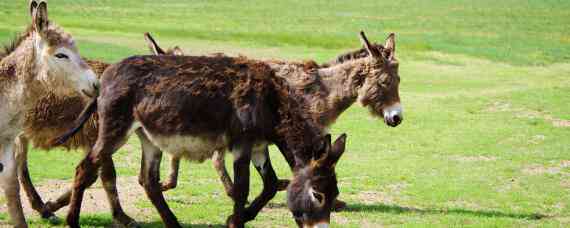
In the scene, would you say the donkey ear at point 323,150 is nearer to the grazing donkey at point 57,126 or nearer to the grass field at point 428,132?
the grass field at point 428,132

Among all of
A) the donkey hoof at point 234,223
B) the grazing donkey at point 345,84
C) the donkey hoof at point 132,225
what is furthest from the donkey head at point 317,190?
the grazing donkey at point 345,84

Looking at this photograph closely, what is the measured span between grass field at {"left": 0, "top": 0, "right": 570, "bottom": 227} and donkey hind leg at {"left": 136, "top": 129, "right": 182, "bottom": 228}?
828 mm

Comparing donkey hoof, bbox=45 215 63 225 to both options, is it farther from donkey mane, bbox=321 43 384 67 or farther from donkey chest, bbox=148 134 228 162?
donkey mane, bbox=321 43 384 67

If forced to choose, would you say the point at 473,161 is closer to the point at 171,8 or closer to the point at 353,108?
the point at 353,108

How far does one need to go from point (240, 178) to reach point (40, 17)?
245cm

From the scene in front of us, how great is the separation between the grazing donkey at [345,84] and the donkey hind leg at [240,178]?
1.98m

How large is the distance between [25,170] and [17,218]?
1.75 m

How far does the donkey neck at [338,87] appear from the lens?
10805mm

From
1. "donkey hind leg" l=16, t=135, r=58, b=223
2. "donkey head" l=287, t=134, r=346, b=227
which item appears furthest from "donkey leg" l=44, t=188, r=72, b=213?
"donkey head" l=287, t=134, r=346, b=227

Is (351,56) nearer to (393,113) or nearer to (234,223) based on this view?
(393,113)

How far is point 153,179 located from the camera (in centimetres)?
888

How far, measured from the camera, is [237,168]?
8.47 meters

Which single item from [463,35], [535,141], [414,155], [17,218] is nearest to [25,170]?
[17,218]

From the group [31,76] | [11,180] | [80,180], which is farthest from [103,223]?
[31,76]
